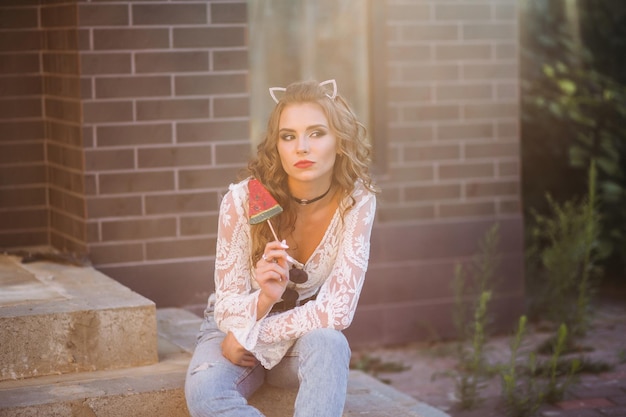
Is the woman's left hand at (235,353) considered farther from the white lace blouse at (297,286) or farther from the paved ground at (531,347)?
the paved ground at (531,347)

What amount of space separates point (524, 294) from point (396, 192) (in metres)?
1.34

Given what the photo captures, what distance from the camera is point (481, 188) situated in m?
7.39

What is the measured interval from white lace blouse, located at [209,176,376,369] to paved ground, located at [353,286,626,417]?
1617mm

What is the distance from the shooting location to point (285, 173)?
14.5 feet

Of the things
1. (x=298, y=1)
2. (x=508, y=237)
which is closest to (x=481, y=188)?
(x=508, y=237)

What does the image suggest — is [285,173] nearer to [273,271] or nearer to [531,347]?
[273,271]

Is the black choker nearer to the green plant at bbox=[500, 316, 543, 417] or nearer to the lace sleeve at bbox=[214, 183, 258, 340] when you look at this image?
the lace sleeve at bbox=[214, 183, 258, 340]

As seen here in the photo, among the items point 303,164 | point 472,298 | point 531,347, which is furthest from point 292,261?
point 472,298

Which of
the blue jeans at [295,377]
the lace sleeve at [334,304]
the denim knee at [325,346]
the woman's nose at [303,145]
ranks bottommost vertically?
the blue jeans at [295,377]

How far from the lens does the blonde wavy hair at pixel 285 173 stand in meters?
4.29

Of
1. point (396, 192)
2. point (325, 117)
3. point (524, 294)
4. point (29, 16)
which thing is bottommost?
point (524, 294)

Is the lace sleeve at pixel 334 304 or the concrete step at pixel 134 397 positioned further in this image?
the concrete step at pixel 134 397

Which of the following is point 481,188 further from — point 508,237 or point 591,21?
point 591,21

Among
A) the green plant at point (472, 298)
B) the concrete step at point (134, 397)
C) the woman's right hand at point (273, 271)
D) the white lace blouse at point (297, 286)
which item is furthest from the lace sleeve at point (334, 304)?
the green plant at point (472, 298)
